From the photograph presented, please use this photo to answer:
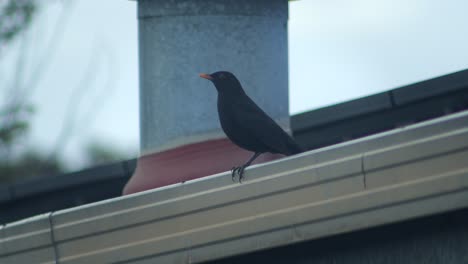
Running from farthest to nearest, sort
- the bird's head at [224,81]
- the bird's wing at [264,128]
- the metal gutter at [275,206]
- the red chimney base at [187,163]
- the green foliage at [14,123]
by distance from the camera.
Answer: the green foliage at [14,123]
the bird's head at [224,81]
the red chimney base at [187,163]
the bird's wing at [264,128]
the metal gutter at [275,206]

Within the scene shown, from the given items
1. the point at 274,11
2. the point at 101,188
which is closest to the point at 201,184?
the point at 274,11

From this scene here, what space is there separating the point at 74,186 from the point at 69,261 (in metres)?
4.60

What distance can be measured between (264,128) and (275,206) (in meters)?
2.52

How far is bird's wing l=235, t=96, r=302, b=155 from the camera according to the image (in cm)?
738

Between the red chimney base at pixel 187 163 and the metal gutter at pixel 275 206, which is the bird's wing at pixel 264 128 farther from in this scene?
the metal gutter at pixel 275 206

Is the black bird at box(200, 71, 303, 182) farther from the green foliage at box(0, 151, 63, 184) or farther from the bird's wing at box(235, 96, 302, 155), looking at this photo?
the green foliage at box(0, 151, 63, 184)

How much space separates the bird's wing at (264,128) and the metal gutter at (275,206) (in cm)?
184

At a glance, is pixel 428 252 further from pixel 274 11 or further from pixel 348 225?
pixel 274 11

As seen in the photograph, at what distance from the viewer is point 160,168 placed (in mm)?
7707

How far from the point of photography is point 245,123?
7.71m

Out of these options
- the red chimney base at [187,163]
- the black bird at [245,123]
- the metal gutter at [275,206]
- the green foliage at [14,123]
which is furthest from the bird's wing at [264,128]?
the green foliage at [14,123]

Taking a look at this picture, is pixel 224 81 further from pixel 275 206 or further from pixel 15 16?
pixel 15 16

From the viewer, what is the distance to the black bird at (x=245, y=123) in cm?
742

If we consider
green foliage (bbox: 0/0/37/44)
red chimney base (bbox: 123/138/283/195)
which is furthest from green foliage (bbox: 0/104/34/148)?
→ red chimney base (bbox: 123/138/283/195)
